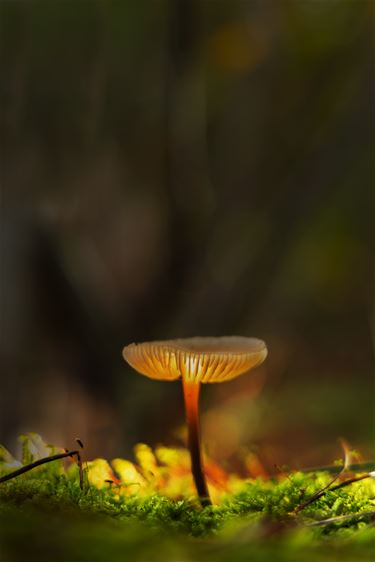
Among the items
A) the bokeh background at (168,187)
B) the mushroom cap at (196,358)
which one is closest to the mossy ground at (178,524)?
the mushroom cap at (196,358)

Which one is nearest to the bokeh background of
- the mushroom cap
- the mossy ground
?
the mushroom cap

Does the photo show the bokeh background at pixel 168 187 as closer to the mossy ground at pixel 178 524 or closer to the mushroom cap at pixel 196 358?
the mushroom cap at pixel 196 358

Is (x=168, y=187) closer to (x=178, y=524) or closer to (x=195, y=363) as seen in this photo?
(x=195, y=363)

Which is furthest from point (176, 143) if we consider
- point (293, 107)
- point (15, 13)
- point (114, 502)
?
point (114, 502)

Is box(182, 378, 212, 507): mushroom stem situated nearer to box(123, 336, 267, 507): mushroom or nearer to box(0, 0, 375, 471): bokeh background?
box(123, 336, 267, 507): mushroom

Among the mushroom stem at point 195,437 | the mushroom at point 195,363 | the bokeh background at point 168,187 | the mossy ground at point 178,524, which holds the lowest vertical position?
the mossy ground at point 178,524

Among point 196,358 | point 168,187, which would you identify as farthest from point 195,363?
point 168,187

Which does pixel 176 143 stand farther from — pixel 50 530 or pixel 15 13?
pixel 50 530
